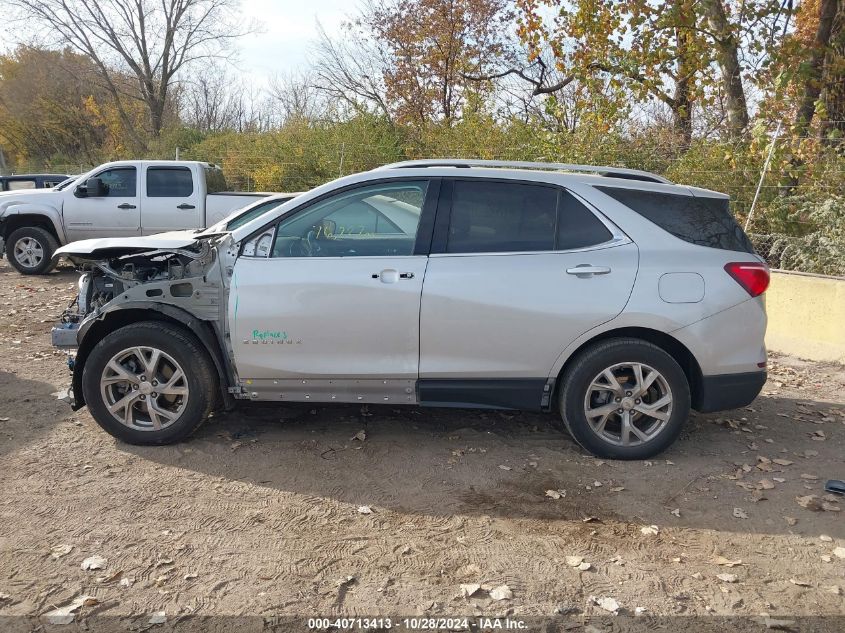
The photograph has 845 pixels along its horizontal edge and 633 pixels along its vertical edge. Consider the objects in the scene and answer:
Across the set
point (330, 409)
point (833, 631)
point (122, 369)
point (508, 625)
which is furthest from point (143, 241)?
point (833, 631)

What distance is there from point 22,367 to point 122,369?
263 centimetres

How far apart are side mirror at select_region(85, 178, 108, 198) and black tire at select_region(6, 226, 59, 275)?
101cm

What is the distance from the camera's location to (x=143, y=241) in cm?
501

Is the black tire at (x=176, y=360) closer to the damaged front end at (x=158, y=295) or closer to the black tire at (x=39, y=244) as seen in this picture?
the damaged front end at (x=158, y=295)

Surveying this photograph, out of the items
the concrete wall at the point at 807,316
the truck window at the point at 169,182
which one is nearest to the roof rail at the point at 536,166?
the concrete wall at the point at 807,316

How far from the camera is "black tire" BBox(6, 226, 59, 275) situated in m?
11.6

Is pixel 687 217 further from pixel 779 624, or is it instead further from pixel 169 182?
pixel 169 182

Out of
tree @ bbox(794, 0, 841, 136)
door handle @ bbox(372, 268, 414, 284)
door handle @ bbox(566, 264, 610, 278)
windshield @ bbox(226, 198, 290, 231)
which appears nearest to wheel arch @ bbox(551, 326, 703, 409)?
door handle @ bbox(566, 264, 610, 278)

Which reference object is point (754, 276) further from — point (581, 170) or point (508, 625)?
point (508, 625)

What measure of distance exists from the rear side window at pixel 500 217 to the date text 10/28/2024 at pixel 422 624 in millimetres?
2242

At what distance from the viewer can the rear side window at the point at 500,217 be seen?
4383 millimetres

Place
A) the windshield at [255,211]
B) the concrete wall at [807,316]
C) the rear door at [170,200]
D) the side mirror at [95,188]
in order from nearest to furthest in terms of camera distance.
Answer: the concrete wall at [807,316] < the windshield at [255,211] < the side mirror at [95,188] < the rear door at [170,200]

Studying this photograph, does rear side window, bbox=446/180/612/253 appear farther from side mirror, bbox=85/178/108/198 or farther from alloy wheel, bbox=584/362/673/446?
side mirror, bbox=85/178/108/198

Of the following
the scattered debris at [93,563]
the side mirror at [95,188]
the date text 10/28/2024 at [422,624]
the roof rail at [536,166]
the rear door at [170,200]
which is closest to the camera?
the date text 10/28/2024 at [422,624]
